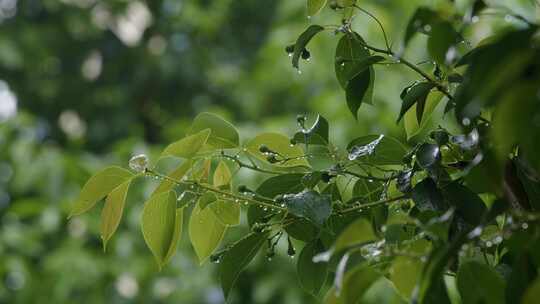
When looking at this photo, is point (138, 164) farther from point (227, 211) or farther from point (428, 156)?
point (428, 156)

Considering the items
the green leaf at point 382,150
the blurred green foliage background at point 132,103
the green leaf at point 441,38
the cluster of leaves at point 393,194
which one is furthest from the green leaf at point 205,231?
the blurred green foliage background at point 132,103

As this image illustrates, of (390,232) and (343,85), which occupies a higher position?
(343,85)

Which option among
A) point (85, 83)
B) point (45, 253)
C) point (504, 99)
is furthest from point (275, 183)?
point (85, 83)

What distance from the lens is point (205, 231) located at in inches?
25.9

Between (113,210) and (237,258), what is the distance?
91 millimetres

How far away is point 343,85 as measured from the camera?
2.17ft

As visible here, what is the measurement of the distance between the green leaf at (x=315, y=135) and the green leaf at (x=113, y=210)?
0.40 ft

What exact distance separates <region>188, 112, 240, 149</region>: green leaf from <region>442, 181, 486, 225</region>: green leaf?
16cm

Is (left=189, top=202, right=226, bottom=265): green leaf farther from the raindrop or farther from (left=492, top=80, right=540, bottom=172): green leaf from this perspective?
(left=492, top=80, right=540, bottom=172): green leaf

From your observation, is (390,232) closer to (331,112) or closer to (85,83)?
(331,112)

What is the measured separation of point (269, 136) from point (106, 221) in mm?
131

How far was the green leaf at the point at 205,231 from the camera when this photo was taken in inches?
25.8

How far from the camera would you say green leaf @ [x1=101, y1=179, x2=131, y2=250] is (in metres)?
0.63

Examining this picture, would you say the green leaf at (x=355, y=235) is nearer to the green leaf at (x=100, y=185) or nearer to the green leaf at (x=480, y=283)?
the green leaf at (x=480, y=283)
